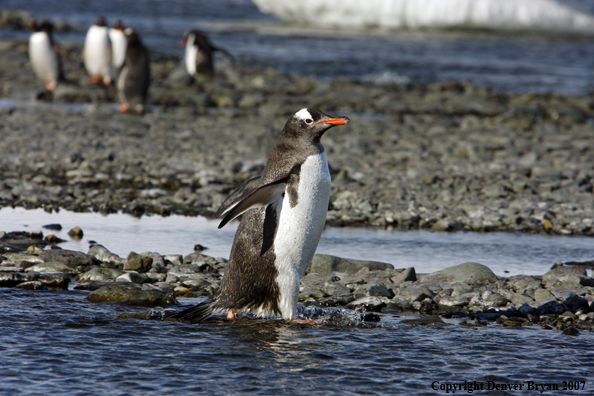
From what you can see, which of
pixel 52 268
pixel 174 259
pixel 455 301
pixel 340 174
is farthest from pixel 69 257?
pixel 340 174

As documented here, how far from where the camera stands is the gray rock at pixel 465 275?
4.40 m

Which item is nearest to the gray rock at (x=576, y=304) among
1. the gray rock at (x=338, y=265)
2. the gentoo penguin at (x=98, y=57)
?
the gray rock at (x=338, y=265)

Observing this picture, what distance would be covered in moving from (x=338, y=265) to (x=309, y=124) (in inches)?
48.6

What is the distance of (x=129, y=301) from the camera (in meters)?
3.92

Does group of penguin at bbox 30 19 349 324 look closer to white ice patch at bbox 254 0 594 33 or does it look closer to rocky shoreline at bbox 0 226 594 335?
rocky shoreline at bbox 0 226 594 335

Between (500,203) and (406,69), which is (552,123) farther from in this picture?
(406,69)

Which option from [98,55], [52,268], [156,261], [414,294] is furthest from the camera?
[98,55]

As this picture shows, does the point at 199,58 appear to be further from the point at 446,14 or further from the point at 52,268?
the point at 446,14

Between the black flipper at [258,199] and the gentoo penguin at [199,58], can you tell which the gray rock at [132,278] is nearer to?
the black flipper at [258,199]

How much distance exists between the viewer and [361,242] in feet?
18.1

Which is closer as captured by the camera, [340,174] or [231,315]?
[231,315]

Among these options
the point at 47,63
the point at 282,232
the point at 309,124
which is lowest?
the point at 282,232

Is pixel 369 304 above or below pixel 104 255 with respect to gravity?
below

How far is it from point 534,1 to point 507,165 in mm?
20738
